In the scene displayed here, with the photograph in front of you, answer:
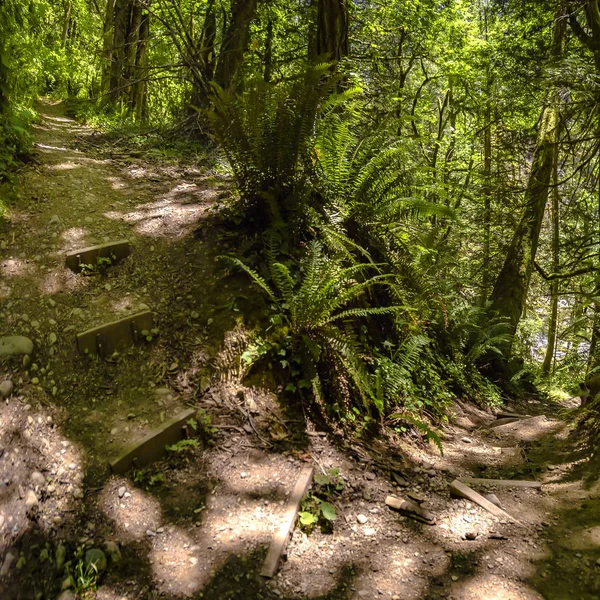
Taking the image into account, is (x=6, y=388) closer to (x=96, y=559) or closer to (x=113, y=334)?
(x=113, y=334)

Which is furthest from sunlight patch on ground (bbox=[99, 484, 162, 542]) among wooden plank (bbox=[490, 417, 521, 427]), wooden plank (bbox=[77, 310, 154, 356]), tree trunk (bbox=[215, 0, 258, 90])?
tree trunk (bbox=[215, 0, 258, 90])

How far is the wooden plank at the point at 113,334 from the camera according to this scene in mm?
3238

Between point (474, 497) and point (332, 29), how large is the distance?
5274 millimetres

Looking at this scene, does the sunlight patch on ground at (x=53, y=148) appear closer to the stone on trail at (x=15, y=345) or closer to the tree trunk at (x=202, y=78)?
the tree trunk at (x=202, y=78)

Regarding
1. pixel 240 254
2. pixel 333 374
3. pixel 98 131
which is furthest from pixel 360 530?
pixel 98 131

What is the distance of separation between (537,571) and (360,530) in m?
0.94

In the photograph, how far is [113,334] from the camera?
335cm

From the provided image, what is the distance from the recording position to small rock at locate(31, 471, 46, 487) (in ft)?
8.06

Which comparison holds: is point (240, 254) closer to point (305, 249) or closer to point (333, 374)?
point (305, 249)

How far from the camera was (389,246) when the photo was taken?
16.5 ft

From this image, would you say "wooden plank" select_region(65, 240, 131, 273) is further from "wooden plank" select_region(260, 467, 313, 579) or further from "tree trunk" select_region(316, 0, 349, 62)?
"tree trunk" select_region(316, 0, 349, 62)

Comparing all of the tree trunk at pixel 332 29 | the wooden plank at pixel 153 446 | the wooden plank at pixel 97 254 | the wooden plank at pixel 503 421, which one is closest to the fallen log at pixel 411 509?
the wooden plank at pixel 153 446

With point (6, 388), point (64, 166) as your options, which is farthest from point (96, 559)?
point (64, 166)

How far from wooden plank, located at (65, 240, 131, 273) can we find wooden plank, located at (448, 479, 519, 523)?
10.9ft
